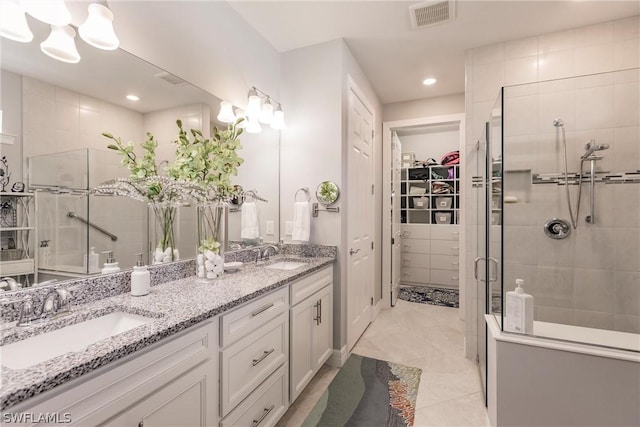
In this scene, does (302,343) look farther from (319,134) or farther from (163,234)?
(319,134)

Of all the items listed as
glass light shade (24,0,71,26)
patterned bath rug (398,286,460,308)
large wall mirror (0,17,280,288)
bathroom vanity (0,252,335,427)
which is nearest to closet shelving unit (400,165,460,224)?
patterned bath rug (398,286,460,308)

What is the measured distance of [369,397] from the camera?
1987mm

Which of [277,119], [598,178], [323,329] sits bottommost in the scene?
[323,329]

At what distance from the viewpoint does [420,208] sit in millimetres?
4852

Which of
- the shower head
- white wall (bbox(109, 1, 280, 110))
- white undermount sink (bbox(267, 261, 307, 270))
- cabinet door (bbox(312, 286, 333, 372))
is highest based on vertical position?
white wall (bbox(109, 1, 280, 110))

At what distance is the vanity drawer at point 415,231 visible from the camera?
15.6 ft

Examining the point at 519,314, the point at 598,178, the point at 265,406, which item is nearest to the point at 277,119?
the point at 265,406

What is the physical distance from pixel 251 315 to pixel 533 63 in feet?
9.72

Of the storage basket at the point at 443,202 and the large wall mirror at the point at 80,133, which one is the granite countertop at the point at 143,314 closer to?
the large wall mirror at the point at 80,133

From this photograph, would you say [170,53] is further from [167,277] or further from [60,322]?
[60,322]

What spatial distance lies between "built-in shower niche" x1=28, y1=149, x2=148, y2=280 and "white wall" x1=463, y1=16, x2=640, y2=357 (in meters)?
2.67

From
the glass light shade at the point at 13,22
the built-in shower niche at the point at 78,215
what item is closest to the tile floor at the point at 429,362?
the built-in shower niche at the point at 78,215

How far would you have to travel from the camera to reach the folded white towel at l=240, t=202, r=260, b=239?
2311 millimetres

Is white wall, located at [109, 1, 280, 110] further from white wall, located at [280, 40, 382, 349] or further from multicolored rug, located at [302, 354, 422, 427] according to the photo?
multicolored rug, located at [302, 354, 422, 427]
